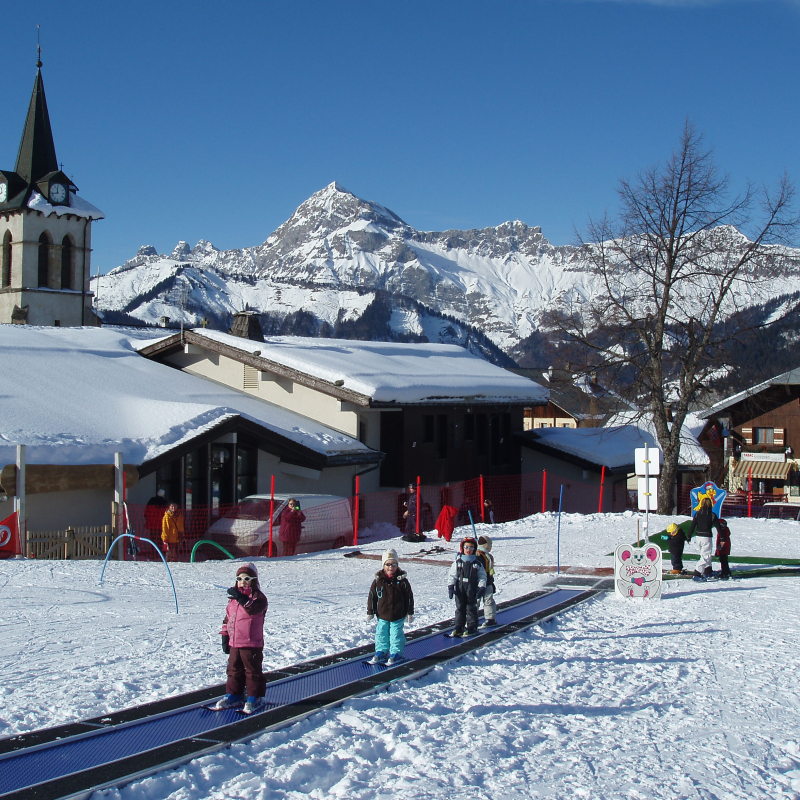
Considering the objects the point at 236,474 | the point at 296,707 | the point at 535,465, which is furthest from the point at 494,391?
the point at 296,707

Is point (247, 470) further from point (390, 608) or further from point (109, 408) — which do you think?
point (390, 608)

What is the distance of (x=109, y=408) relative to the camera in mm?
23766

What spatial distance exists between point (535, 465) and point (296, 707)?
29.2m

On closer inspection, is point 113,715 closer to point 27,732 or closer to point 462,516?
point 27,732

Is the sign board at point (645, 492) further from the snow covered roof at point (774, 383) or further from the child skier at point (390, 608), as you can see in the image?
the snow covered roof at point (774, 383)

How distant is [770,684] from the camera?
29.5 ft

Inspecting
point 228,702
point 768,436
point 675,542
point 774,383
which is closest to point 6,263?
point 774,383

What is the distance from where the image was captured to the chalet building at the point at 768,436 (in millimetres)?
42781

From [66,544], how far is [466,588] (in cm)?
1037

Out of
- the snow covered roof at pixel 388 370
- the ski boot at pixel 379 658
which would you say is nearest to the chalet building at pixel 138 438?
the snow covered roof at pixel 388 370

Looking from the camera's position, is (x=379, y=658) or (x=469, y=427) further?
(x=469, y=427)

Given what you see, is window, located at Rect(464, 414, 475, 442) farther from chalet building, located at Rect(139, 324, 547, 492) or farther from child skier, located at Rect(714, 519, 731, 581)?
child skier, located at Rect(714, 519, 731, 581)

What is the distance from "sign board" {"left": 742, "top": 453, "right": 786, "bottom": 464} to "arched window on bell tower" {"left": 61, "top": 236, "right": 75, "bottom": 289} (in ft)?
132

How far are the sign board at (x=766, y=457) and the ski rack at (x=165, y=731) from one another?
37624 millimetres
